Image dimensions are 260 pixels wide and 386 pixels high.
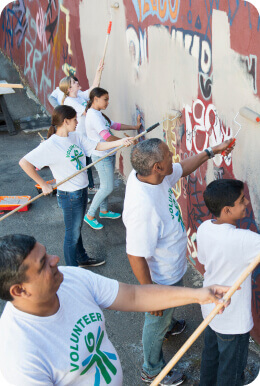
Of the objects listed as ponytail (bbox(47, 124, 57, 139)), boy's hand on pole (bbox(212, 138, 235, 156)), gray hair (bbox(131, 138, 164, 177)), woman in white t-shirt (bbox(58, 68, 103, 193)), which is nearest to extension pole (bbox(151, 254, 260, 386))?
gray hair (bbox(131, 138, 164, 177))

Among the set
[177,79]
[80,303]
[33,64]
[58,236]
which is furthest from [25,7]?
[80,303]

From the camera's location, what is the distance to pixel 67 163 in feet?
13.3

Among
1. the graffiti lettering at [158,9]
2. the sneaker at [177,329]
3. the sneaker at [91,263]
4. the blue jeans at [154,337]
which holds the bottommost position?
the sneaker at [91,263]

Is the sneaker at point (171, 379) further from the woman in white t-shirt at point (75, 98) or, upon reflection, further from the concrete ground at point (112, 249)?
the woman in white t-shirt at point (75, 98)

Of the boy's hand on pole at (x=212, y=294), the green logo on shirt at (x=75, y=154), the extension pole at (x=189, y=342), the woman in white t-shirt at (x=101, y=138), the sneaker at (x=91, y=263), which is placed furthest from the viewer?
the woman in white t-shirt at (x=101, y=138)

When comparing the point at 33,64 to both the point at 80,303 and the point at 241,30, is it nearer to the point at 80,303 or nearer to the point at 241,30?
the point at 241,30

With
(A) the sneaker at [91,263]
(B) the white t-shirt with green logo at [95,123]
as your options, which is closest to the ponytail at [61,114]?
(B) the white t-shirt with green logo at [95,123]

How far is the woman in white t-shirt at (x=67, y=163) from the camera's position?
3926mm

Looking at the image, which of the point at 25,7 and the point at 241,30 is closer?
the point at 241,30

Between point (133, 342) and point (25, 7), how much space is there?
8.53 m

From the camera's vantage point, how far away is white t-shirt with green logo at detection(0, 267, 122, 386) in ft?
5.53

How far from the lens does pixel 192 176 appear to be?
13.3 feet

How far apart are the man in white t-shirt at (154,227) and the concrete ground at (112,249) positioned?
365 mm

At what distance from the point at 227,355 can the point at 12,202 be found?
→ 4213mm
